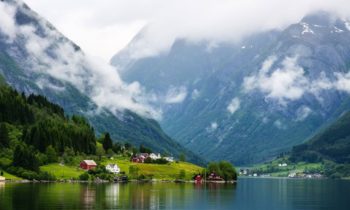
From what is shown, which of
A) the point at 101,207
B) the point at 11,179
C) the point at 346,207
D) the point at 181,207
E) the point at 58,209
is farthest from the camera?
the point at 11,179

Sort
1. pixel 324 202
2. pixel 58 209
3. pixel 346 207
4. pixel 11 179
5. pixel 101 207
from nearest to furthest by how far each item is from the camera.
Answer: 1. pixel 58 209
2. pixel 101 207
3. pixel 346 207
4. pixel 324 202
5. pixel 11 179

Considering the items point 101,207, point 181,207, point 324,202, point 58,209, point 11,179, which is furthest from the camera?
point 11,179

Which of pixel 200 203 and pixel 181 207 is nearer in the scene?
pixel 181 207

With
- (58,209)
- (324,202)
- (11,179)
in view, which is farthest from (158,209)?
(11,179)

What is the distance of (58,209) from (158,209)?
19.4 metres

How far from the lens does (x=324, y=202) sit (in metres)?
152

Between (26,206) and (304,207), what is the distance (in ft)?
193

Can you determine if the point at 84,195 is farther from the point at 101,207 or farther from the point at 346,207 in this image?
the point at 346,207

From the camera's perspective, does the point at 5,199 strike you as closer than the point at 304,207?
Yes

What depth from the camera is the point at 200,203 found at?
137125 mm

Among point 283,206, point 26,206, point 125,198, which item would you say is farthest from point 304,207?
point 26,206

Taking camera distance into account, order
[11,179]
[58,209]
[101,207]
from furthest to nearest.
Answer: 1. [11,179]
2. [101,207]
3. [58,209]

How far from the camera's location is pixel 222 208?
127 m

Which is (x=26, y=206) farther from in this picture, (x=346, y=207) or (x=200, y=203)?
(x=346, y=207)
